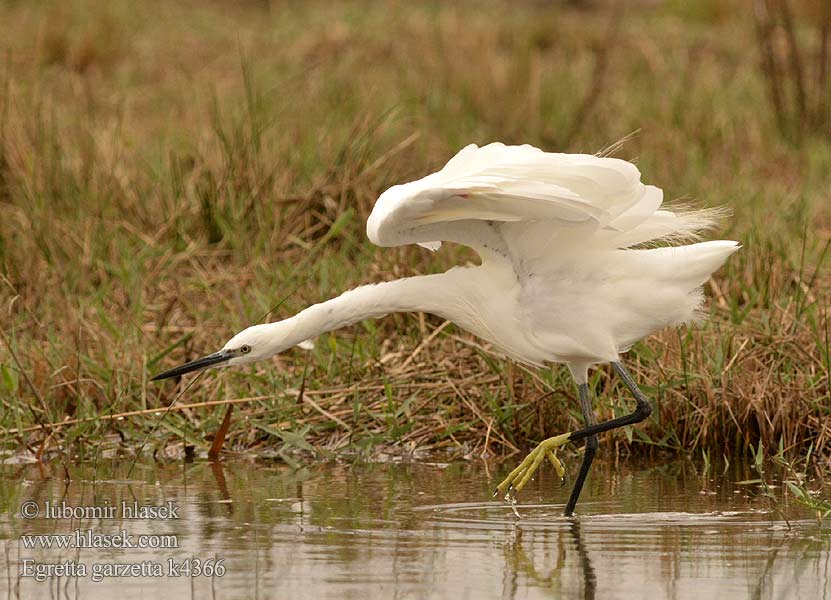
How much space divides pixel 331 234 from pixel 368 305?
8.73 feet

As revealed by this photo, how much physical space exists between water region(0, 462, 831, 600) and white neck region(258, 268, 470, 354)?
0.63 m

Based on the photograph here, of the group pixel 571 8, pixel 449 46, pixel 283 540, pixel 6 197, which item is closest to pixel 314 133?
pixel 6 197

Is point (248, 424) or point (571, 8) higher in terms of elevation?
point (571, 8)

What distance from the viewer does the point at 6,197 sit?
28.4 feet

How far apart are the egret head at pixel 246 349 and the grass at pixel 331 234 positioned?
1.04m

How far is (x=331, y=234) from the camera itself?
7.81m

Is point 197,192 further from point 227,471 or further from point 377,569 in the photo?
point 377,569

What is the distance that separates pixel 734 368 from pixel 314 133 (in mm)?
3793

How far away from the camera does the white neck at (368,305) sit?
17.0 feet

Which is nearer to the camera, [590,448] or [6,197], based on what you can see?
[590,448]

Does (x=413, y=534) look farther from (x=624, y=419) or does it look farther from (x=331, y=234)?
(x=331, y=234)

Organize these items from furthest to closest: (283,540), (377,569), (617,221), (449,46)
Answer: (449,46) → (617,221) → (283,540) → (377,569)

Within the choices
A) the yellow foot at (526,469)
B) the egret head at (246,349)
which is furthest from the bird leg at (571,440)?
the egret head at (246,349)

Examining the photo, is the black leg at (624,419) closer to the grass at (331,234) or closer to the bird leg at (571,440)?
the bird leg at (571,440)
